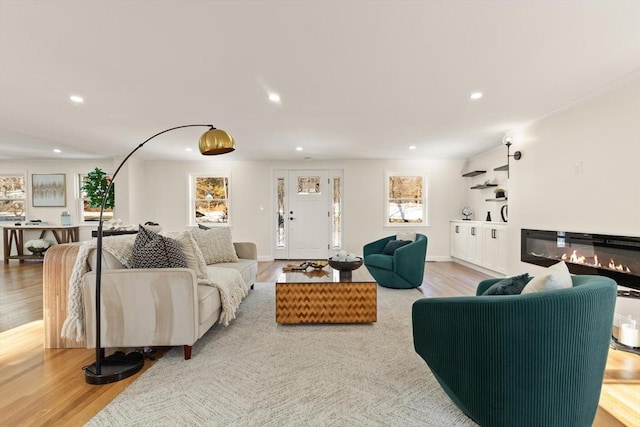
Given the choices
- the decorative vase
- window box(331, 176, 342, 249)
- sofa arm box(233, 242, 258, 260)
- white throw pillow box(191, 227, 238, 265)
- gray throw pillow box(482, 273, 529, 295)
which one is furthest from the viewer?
window box(331, 176, 342, 249)

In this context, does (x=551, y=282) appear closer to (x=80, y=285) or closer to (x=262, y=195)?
(x=80, y=285)

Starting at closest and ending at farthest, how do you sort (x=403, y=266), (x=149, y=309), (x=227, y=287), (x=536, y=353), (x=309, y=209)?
(x=536, y=353)
(x=149, y=309)
(x=227, y=287)
(x=403, y=266)
(x=309, y=209)

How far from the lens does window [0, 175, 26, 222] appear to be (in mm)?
7012

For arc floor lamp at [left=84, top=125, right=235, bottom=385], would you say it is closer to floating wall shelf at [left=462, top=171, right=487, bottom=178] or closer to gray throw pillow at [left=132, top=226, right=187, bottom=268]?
gray throw pillow at [left=132, top=226, right=187, bottom=268]

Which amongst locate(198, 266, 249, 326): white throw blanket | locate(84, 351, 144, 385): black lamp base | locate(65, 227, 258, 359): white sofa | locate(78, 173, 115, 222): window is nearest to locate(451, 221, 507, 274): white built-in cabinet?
locate(198, 266, 249, 326): white throw blanket

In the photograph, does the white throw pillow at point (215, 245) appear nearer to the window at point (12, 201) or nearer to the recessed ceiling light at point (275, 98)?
the recessed ceiling light at point (275, 98)

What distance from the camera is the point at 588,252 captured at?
129 inches

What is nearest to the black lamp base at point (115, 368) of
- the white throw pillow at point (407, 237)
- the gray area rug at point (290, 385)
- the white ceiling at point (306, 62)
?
the gray area rug at point (290, 385)

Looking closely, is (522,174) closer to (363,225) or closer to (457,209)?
(457,209)

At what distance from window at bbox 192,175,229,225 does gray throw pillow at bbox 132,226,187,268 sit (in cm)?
459

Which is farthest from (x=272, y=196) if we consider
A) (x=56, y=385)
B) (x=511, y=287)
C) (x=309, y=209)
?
(x=511, y=287)

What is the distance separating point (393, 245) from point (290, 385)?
3.03 m

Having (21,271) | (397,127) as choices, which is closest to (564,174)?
(397,127)

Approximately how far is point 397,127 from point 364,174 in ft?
8.25
